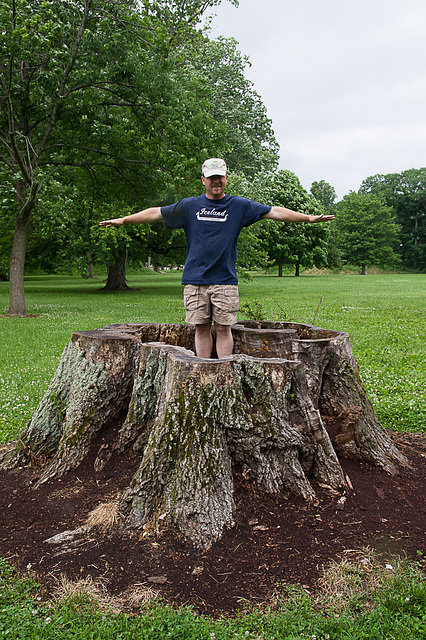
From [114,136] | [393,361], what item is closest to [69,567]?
[393,361]

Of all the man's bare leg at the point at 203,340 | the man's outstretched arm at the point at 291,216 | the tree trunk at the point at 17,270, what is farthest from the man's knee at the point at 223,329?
the tree trunk at the point at 17,270

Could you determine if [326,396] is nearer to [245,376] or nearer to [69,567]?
[245,376]

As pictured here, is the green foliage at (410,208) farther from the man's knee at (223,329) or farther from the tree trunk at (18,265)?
the man's knee at (223,329)

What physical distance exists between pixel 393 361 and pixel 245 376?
5.98 metres

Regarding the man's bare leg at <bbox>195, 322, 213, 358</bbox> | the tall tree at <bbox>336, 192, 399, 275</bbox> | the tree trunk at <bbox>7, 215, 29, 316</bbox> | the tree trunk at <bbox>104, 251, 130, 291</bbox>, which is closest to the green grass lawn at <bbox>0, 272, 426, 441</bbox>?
the tree trunk at <bbox>7, 215, 29, 316</bbox>

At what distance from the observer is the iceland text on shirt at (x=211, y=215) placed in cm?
435

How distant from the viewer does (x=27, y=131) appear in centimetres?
1642

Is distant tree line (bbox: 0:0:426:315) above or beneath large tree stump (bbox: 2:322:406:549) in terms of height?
above

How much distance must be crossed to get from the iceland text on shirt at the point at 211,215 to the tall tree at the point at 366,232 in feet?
226

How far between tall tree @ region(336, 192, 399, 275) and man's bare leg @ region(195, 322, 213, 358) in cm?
6864

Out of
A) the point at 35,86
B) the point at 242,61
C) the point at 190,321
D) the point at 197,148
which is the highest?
the point at 242,61

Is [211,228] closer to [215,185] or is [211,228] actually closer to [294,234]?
[215,185]

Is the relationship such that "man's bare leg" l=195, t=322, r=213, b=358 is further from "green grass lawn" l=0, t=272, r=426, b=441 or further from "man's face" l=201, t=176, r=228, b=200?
"green grass lawn" l=0, t=272, r=426, b=441

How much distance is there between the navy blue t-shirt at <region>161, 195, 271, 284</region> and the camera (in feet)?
14.3
